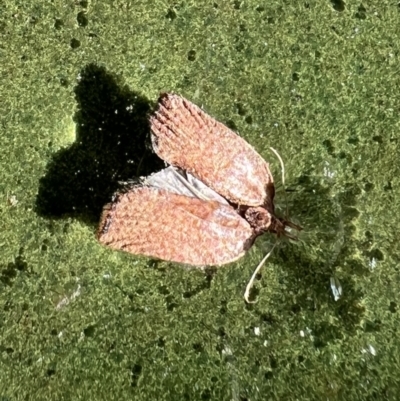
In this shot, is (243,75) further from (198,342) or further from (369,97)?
(198,342)

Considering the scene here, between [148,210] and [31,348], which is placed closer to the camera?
[148,210]

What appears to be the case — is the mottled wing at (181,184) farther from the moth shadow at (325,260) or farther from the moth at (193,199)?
the moth shadow at (325,260)

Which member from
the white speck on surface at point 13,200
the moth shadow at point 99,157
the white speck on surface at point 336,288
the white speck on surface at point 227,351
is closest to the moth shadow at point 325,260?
the white speck on surface at point 336,288

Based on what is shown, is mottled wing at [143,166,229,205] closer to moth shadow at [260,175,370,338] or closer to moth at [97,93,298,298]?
moth at [97,93,298,298]

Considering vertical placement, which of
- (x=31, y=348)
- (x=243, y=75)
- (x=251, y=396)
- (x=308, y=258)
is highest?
(x=243, y=75)

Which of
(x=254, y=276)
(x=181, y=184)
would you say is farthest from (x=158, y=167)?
(x=254, y=276)

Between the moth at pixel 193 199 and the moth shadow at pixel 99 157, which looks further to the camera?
the moth shadow at pixel 99 157

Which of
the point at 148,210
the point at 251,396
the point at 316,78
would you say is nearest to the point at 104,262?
the point at 148,210

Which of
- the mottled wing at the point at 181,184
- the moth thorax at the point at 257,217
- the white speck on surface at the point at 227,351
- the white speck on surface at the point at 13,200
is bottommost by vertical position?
the white speck on surface at the point at 13,200
